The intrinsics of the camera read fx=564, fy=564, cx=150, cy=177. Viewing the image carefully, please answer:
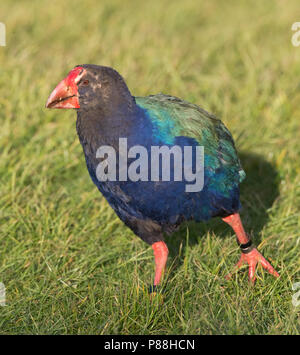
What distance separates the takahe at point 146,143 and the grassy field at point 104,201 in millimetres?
322

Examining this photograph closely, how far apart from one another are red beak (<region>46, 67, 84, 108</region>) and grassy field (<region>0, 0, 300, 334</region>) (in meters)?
0.99

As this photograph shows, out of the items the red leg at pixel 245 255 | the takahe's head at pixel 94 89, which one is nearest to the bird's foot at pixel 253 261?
the red leg at pixel 245 255

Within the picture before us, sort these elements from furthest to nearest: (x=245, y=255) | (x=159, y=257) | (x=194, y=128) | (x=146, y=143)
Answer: (x=245, y=255) → (x=159, y=257) → (x=194, y=128) → (x=146, y=143)

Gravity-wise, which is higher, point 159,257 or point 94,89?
point 94,89

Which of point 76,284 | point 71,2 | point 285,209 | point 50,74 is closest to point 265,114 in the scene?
point 285,209

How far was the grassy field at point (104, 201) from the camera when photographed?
292 cm

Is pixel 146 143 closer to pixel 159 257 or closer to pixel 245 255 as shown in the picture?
pixel 159 257

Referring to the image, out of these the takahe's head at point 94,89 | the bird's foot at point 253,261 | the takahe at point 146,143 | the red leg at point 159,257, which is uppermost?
the takahe's head at point 94,89

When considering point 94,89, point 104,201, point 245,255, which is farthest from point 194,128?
point 104,201

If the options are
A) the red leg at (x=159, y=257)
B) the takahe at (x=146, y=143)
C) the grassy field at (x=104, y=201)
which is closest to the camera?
the takahe at (x=146, y=143)

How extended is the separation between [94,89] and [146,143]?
1.18 feet

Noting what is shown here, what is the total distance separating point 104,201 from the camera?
3.84 m

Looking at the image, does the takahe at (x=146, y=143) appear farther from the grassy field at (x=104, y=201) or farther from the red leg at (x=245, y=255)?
the grassy field at (x=104, y=201)

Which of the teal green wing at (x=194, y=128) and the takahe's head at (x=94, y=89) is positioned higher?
the takahe's head at (x=94, y=89)
